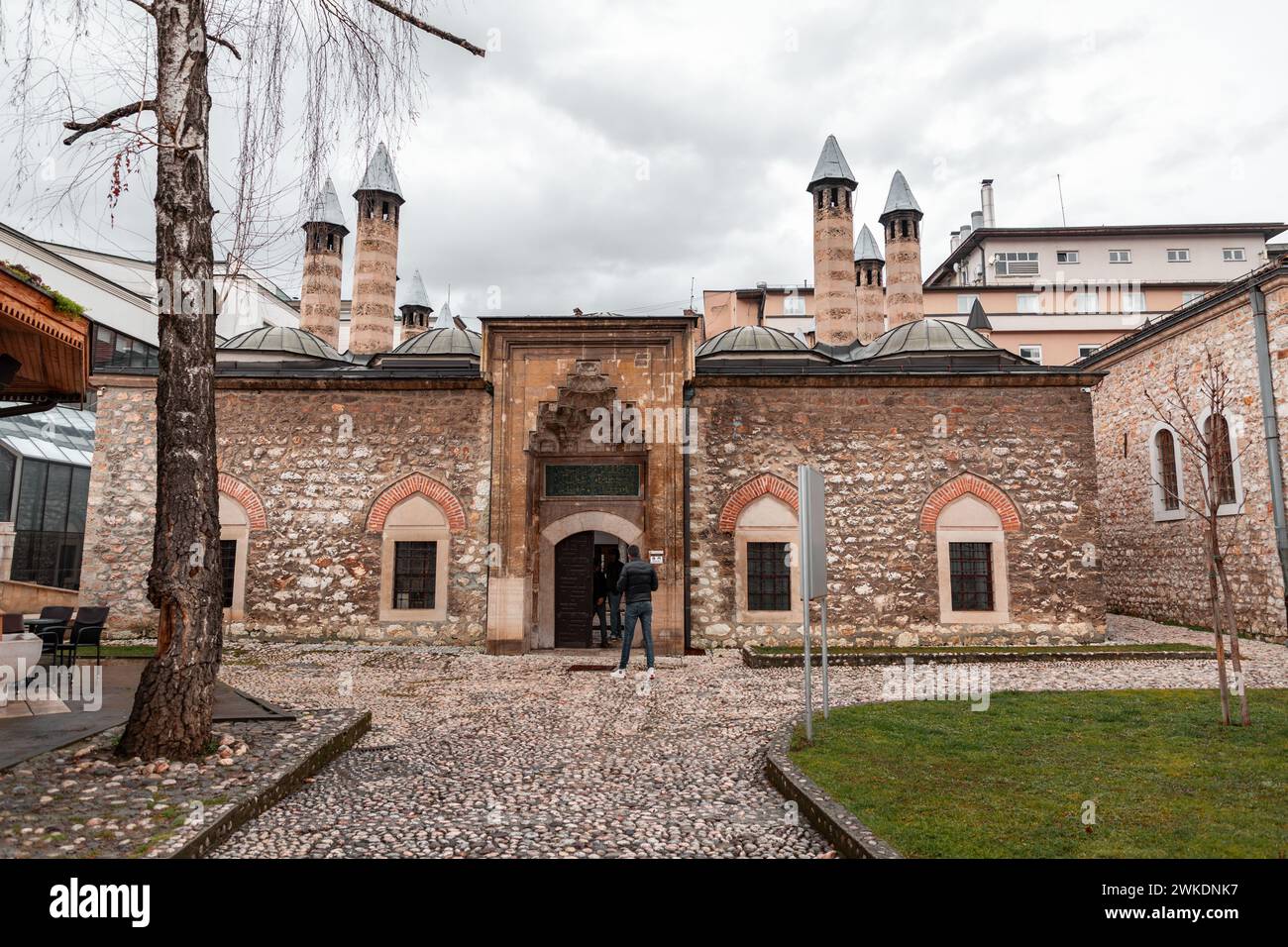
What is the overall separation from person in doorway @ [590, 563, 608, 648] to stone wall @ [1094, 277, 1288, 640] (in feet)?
35.0

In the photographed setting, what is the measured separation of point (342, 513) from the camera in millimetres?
12578

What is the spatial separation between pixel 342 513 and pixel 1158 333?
16.1 m

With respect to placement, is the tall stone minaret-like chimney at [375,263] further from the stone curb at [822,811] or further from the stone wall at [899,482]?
the stone curb at [822,811]

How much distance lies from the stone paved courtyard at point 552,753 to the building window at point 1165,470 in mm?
4609

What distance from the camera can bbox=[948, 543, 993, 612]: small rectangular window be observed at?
12328 mm

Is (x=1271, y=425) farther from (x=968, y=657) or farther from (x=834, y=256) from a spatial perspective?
(x=834, y=256)

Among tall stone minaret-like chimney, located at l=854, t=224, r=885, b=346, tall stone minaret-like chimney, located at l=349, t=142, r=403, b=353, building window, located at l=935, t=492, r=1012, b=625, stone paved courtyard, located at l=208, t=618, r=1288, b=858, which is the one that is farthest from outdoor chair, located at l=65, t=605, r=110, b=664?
tall stone minaret-like chimney, located at l=854, t=224, r=885, b=346

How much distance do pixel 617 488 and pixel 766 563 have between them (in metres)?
2.78

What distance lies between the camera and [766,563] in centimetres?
1243

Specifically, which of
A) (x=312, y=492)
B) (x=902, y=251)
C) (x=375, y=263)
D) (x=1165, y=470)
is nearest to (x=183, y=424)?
(x=312, y=492)

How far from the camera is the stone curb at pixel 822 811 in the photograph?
3424 millimetres

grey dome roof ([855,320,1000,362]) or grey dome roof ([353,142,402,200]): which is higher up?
grey dome roof ([353,142,402,200])

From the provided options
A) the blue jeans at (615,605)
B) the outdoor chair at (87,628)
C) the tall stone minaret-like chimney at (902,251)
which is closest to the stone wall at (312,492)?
the blue jeans at (615,605)

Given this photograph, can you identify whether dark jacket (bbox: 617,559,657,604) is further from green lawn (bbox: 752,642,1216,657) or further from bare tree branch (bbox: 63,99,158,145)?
bare tree branch (bbox: 63,99,158,145)
